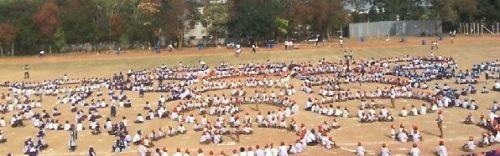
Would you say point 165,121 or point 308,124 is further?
point 165,121

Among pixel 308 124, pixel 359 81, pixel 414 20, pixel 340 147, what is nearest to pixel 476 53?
pixel 359 81

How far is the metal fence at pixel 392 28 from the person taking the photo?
85188mm

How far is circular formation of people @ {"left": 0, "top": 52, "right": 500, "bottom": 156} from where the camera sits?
27.5 m

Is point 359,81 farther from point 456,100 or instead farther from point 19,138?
point 19,138

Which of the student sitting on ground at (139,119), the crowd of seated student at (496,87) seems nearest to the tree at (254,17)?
the crowd of seated student at (496,87)

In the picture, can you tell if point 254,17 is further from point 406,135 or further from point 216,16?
point 406,135

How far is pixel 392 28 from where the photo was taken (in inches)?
3408

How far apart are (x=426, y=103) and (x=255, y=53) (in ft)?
103

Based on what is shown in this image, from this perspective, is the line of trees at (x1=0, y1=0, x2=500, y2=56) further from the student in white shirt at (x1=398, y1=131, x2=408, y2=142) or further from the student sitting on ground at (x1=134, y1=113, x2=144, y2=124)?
the student in white shirt at (x1=398, y1=131, x2=408, y2=142)

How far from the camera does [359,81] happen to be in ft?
146

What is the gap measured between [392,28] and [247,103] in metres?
53.1

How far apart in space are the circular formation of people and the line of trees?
18.7 metres

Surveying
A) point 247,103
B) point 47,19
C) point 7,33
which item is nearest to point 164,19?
point 47,19

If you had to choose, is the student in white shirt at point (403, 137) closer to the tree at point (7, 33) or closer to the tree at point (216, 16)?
the tree at point (216, 16)
